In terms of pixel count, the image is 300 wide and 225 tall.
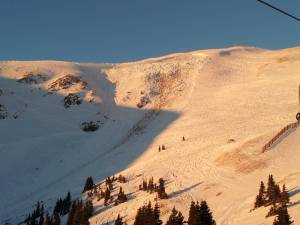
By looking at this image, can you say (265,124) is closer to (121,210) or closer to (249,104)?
(249,104)

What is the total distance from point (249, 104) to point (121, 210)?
38295mm

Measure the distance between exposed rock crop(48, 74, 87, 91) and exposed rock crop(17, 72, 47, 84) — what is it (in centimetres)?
397

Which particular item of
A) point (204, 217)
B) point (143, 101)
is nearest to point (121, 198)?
point (204, 217)

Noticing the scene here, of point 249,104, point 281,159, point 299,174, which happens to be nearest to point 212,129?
point 249,104

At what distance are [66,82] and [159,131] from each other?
1522 inches

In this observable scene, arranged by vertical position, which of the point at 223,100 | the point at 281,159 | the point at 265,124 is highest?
the point at 223,100

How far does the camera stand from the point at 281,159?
40.5 m

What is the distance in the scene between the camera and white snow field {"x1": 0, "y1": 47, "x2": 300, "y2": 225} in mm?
37562

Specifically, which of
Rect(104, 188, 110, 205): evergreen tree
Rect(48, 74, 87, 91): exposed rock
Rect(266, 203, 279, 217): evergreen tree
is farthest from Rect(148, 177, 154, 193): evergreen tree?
Rect(48, 74, 87, 91): exposed rock

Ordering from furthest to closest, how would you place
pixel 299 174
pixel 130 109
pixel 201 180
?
pixel 130 109 → pixel 201 180 → pixel 299 174

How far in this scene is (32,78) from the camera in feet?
335

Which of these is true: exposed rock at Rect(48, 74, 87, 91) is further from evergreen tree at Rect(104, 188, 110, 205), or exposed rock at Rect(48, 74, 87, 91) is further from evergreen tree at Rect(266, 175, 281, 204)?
evergreen tree at Rect(266, 175, 281, 204)

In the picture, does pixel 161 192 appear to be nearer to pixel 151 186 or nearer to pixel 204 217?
pixel 151 186

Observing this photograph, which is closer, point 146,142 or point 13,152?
point 146,142
